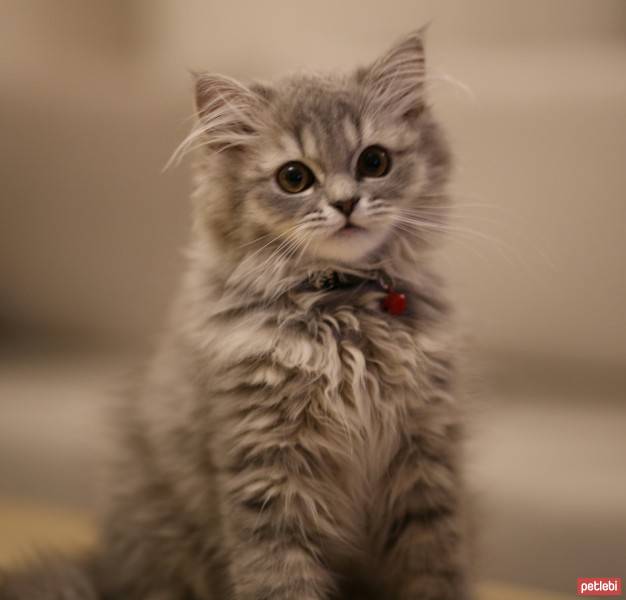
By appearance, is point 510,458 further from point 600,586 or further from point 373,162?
point 373,162

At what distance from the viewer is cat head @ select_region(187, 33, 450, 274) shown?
123cm

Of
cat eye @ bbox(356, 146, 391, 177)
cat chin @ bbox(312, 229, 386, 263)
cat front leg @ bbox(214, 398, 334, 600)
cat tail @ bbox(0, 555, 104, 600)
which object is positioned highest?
cat eye @ bbox(356, 146, 391, 177)

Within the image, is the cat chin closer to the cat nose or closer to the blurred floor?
the cat nose

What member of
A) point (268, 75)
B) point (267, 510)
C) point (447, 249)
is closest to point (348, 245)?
point (267, 510)

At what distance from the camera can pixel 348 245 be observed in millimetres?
1229

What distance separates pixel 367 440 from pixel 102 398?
0.92m

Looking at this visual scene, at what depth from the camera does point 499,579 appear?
1630 millimetres

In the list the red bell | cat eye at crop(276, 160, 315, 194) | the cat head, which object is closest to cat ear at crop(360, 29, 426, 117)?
the cat head

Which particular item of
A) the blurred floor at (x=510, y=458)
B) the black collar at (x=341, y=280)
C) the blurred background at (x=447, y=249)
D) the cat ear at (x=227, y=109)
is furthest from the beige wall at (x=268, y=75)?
the cat ear at (x=227, y=109)

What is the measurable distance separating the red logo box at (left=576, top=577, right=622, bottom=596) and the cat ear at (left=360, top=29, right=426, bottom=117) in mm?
903

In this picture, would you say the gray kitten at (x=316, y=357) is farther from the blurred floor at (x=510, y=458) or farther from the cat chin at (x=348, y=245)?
the blurred floor at (x=510, y=458)

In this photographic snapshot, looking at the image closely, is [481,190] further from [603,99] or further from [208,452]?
[208,452]

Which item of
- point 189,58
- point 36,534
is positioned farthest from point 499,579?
point 189,58

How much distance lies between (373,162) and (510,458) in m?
0.91
